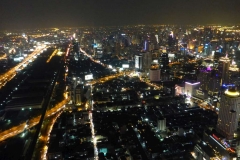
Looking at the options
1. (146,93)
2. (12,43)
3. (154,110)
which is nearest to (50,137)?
(154,110)

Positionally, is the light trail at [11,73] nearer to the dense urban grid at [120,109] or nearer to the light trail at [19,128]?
the dense urban grid at [120,109]

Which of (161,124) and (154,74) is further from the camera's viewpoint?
(154,74)

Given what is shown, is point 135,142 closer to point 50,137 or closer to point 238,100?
point 50,137

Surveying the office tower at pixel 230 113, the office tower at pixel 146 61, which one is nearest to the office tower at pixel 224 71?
the office tower at pixel 230 113

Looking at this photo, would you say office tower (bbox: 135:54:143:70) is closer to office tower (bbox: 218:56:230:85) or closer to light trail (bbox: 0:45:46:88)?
office tower (bbox: 218:56:230:85)

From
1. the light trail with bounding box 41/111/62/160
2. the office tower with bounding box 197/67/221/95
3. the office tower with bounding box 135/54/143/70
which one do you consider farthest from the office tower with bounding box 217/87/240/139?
the office tower with bounding box 135/54/143/70

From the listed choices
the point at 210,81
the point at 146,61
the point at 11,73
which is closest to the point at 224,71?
the point at 210,81

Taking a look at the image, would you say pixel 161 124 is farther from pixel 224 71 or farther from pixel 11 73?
pixel 11 73
